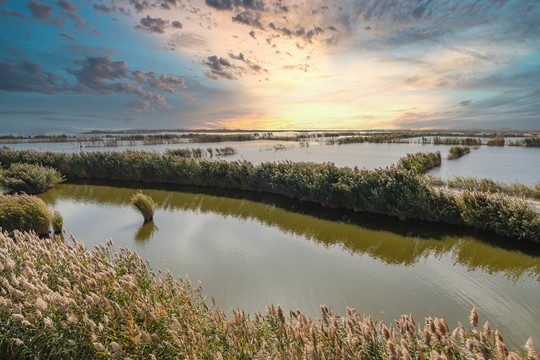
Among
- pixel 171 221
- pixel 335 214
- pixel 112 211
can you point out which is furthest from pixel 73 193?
pixel 335 214

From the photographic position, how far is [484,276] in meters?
6.45

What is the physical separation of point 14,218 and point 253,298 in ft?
28.2

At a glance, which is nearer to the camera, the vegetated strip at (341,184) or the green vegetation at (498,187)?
the vegetated strip at (341,184)

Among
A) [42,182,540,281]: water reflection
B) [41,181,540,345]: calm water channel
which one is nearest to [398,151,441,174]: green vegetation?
[42,182,540,281]: water reflection

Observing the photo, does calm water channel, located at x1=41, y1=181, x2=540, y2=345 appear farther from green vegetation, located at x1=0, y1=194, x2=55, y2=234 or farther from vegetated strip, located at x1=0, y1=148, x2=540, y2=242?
green vegetation, located at x1=0, y1=194, x2=55, y2=234

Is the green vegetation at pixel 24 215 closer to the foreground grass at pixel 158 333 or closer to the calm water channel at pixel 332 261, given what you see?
the calm water channel at pixel 332 261

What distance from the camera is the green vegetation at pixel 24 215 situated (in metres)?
8.92

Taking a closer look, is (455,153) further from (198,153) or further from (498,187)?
(198,153)

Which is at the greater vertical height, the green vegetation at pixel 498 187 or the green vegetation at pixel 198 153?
the green vegetation at pixel 198 153

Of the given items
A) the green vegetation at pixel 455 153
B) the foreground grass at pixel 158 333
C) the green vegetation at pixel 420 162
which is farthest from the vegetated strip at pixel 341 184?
the green vegetation at pixel 455 153

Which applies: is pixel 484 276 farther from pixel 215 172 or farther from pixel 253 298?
pixel 215 172

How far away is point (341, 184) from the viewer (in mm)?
11773

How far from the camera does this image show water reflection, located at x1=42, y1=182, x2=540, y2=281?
7.25 metres

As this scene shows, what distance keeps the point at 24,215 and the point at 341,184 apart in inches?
448
